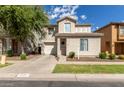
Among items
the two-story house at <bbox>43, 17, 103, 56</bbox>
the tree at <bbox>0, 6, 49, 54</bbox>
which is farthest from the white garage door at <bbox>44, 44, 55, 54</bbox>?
the tree at <bbox>0, 6, 49, 54</bbox>

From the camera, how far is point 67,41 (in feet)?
83.6

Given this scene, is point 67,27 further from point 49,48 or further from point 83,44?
point 83,44

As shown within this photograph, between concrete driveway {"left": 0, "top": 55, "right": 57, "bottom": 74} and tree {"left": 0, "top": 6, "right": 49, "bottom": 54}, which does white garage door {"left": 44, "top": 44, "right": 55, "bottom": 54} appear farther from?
concrete driveway {"left": 0, "top": 55, "right": 57, "bottom": 74}

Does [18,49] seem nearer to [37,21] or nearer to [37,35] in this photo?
[37,35]

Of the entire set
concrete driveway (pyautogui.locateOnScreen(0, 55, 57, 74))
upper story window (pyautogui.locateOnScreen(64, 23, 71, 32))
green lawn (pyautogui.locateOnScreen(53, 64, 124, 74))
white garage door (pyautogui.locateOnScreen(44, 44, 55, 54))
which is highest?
upper story window (pyautogui.locateOnScreen(64, 23, 71, 32))

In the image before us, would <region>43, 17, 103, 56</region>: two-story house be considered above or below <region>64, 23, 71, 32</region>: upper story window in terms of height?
below

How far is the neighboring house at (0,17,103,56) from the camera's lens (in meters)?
25.2

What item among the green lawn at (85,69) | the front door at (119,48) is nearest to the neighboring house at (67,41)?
the front door at (119,48)

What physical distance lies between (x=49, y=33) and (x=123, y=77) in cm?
2429

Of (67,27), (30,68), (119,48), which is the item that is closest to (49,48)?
(67,27)

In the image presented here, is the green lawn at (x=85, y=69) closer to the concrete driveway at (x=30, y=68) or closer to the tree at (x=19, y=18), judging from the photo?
the concrete driveway at (x=30, y=68)
